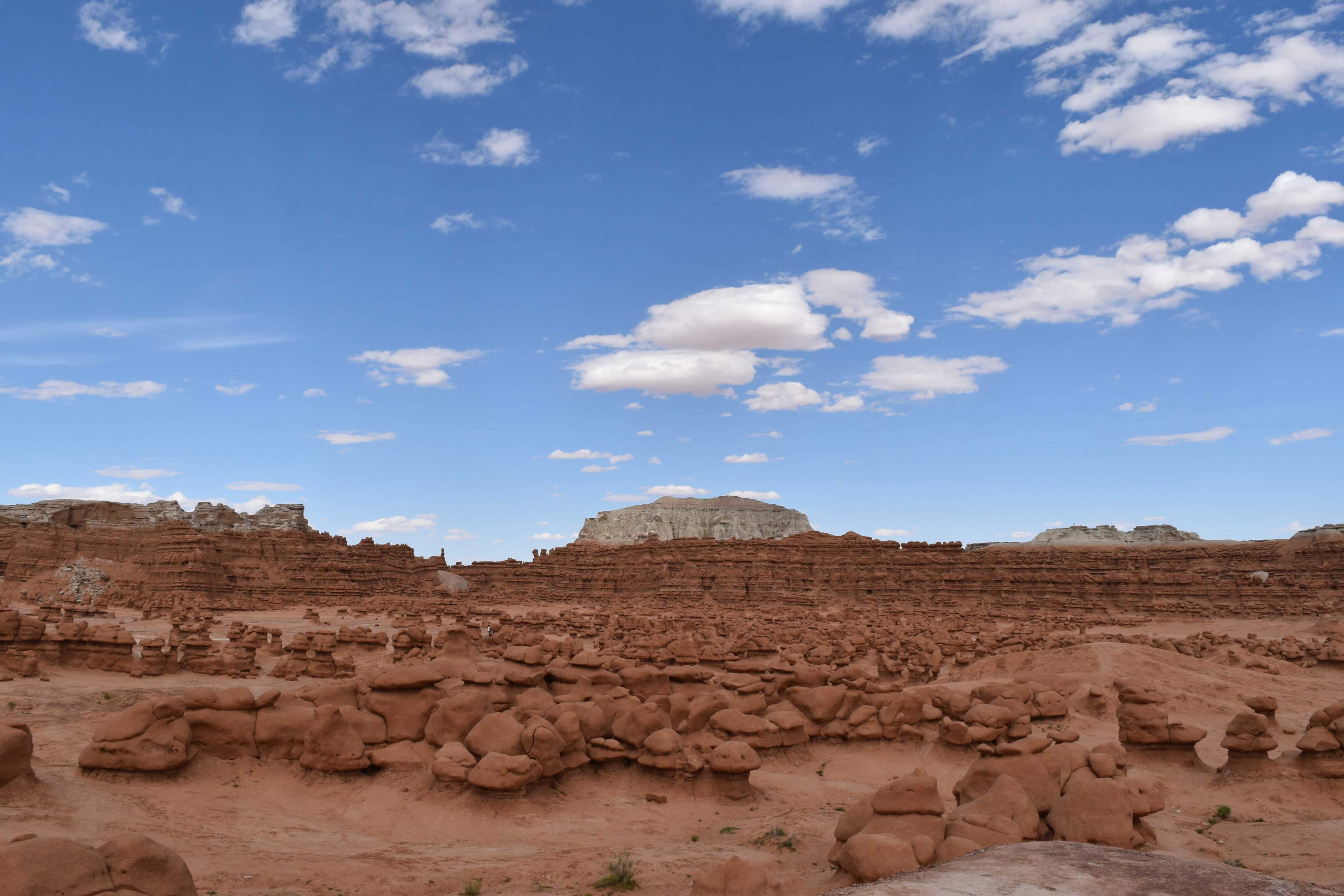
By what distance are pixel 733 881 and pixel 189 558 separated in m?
58.2

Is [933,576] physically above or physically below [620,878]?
above

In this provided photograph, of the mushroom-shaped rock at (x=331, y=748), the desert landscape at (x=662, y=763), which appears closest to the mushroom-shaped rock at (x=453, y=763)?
the desert landscape at (x=662, y=763)

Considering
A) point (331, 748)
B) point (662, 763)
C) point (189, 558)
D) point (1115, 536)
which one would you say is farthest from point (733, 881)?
point (1115, 536)

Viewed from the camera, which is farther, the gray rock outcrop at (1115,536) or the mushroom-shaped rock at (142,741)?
the gray rock outcrop at (1115,536)

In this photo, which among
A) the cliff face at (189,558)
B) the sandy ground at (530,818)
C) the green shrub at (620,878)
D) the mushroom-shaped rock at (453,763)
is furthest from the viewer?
the cliff face at (189,558)

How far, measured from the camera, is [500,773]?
1066 cm

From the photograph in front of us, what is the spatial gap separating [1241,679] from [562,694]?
19.8 m

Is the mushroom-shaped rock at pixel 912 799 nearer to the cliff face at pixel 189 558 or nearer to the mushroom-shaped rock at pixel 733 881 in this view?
the mushroom-shaped rock at pixel 733 881

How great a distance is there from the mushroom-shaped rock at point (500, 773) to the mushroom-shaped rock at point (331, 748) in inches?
85.6

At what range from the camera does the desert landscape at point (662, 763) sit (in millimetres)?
7832

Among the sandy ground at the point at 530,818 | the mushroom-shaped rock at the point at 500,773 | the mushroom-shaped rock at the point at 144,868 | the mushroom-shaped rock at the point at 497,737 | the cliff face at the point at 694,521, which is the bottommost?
the sandy ground at the point at 530,818

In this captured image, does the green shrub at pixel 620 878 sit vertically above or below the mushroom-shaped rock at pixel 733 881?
below

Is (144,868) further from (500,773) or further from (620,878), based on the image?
(500,773)

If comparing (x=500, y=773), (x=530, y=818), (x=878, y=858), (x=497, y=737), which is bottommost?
(x=530, y=818)
